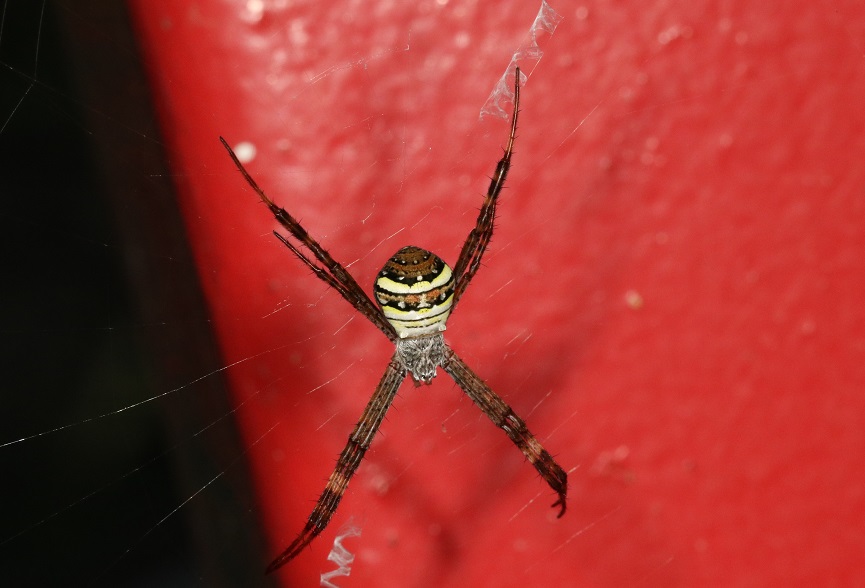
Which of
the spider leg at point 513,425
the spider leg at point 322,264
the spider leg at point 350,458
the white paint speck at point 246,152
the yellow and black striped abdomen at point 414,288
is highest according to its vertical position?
the white paint speck at point 246,152

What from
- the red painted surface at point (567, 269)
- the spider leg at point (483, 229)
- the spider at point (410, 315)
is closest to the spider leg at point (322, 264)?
the spider at point (410, 315)

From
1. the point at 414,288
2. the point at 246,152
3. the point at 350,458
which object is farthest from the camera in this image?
the point at 246,152

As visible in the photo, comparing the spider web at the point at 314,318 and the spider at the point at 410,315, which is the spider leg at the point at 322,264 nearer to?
the spider at the point at 410,315

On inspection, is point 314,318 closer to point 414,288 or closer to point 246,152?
point 246,152

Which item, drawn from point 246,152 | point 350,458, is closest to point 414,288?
point 350,458

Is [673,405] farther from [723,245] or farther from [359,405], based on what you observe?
[359,405]

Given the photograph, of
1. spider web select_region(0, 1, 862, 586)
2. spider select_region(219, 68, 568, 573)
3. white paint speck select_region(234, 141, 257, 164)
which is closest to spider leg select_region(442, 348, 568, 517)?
spider select_region(219, 68, 568, 573)

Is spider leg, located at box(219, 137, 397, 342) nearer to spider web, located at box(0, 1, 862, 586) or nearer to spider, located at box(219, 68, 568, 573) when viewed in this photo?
spider, located at box(219, 68, 568, 573)
